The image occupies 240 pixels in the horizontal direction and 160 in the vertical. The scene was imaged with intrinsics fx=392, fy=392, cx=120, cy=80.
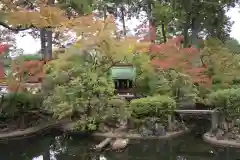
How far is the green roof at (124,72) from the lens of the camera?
13409 millimetres

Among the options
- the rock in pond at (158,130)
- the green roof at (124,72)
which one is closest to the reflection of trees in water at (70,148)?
the rock in pond at (158,130)

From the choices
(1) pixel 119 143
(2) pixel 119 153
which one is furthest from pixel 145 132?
(2) pixel 119 153

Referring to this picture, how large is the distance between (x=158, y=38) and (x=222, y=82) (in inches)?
439

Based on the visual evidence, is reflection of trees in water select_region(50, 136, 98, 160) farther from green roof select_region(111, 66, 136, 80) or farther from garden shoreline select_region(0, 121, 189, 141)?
green roof select_region(111, 66, 136, 80)

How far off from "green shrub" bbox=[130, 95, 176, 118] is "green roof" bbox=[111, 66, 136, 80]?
204 cm

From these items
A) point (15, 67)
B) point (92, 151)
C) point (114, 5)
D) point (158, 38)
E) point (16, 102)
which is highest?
point (114, 5)

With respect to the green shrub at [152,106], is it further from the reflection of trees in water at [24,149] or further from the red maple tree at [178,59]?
the reflection of trees in water at [24,149]

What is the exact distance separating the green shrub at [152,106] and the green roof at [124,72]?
2.04 meters

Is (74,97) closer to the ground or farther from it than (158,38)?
closer to the ground

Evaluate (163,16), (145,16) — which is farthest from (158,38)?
(163,16)

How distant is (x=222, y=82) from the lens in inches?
517

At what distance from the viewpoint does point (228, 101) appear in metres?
10.5

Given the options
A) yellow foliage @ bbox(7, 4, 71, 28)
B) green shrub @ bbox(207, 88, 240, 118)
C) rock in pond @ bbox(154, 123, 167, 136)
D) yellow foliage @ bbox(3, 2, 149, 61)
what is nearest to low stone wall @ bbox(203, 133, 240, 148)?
green shrub @ bbox(207, 88, 240, 118)

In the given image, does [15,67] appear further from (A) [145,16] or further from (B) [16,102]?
(A) [145,16]
